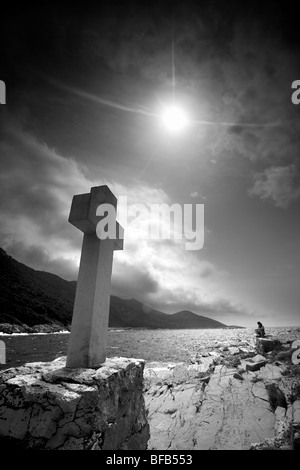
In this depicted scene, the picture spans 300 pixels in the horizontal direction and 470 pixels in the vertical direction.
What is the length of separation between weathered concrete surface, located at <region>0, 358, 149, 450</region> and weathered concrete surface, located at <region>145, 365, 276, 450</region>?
10.2 ft

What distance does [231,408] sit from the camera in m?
6.88

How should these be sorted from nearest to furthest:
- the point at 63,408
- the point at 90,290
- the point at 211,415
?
the point at 63,408 → the point at 90,290 → the point at 211,415

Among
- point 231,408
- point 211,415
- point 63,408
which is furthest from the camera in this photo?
point 231,408

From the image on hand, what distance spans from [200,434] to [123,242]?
18.2 ft

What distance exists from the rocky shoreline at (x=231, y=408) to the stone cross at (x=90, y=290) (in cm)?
385

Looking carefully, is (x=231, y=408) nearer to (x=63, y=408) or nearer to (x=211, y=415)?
(x=211, y=415)

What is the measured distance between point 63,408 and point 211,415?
18.8ft

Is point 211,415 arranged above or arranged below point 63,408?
below

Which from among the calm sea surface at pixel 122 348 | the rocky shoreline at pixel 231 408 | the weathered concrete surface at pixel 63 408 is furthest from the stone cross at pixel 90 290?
the calm sea surface at pixel 122 348

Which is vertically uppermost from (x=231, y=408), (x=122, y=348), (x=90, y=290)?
(x=90, y=290)

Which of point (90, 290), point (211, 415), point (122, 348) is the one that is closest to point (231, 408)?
point (211, 415)

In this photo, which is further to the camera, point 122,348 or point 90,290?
point 122,348
